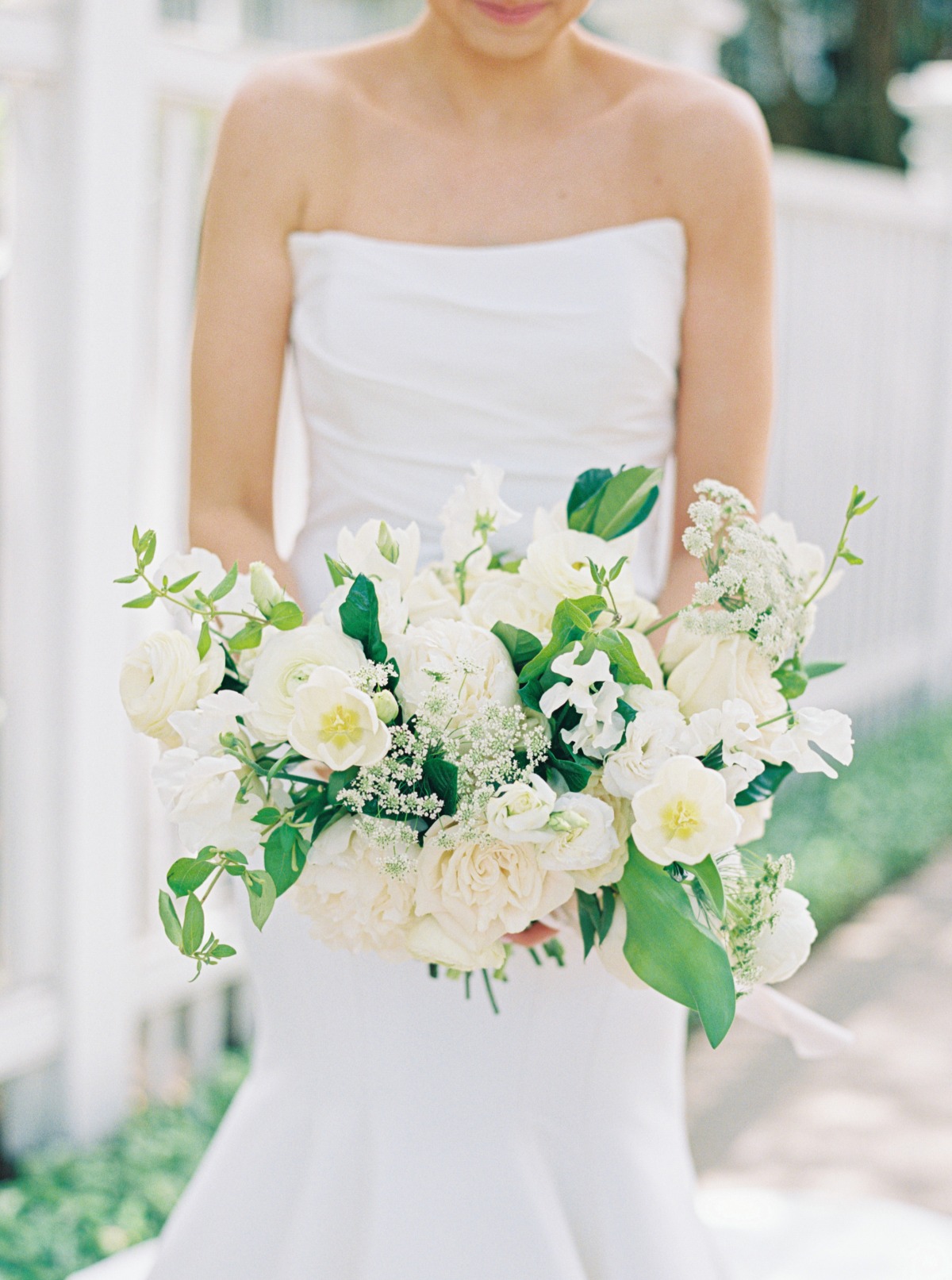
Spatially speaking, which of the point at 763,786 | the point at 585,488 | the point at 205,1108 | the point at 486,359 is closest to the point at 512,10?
the point at 486,359

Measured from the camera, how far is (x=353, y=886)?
4.51 ft

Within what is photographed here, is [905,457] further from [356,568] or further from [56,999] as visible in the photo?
[356,568]

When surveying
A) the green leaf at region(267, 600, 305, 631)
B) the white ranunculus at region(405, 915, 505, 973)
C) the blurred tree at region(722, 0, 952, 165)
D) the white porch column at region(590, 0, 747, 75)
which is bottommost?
the blurred tree at region(722, 0, 952, 165)

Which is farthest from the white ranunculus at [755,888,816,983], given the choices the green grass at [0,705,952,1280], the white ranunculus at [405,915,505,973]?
the green grass at [0,705,952,1280]

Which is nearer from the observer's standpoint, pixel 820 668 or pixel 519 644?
pixel 519 644

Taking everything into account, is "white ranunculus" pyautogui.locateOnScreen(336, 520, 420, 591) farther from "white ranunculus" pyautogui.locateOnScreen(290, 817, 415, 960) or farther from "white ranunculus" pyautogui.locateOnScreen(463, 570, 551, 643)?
"white ranunculus" pyautogui.locateOnScreen(290, 817, 415, 960)

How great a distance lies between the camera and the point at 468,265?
6.23 ft

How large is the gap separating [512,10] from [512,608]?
799 mm

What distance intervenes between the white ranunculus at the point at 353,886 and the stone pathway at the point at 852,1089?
1.89m

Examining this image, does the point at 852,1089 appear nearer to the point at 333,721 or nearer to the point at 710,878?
the point at 710,878

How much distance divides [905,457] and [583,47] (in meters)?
4.45

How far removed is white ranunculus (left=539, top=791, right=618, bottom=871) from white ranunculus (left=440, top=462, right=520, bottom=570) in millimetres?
333

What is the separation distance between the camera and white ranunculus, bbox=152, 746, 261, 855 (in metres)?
1.32

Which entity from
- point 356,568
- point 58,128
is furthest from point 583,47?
point 58,128
